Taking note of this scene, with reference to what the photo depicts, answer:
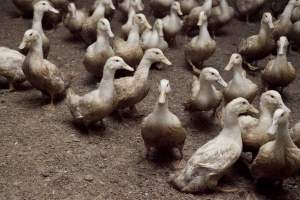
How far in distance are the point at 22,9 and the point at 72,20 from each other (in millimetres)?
1123

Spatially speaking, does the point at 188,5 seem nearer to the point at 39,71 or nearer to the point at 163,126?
the point at 39,71

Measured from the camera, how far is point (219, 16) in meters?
7.74

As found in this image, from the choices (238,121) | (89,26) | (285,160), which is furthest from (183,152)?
(89,26)

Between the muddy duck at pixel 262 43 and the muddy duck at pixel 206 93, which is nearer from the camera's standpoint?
the muddy duck at pixel 206 93

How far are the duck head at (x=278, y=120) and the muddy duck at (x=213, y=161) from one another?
15.1 inches

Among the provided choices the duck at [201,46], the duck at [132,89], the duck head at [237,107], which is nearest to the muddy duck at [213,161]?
the duck head at [237,107]

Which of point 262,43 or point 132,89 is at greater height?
point 262,43

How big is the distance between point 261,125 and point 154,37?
244 centimetres

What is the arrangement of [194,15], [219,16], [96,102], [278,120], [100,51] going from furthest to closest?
[219,16]
[194,15]
[100,51]
[96,102]
[278,120]

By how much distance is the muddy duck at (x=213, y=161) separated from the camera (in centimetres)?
423

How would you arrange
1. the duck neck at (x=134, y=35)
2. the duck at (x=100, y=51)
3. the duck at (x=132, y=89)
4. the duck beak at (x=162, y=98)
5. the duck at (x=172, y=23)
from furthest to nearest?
the duck at (x=172, y=23)
the duck neck at (x=134, y=35)
the duck at (x=100, y=51)
the duck at (x=132, y=89)
the duck beak at (x=162, y=98)

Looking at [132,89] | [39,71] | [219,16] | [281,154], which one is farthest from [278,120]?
[219,16]

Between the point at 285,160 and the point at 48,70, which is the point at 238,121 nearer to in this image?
the point at 285,160

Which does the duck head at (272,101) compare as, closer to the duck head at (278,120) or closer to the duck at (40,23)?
the duck head at (278,120)
